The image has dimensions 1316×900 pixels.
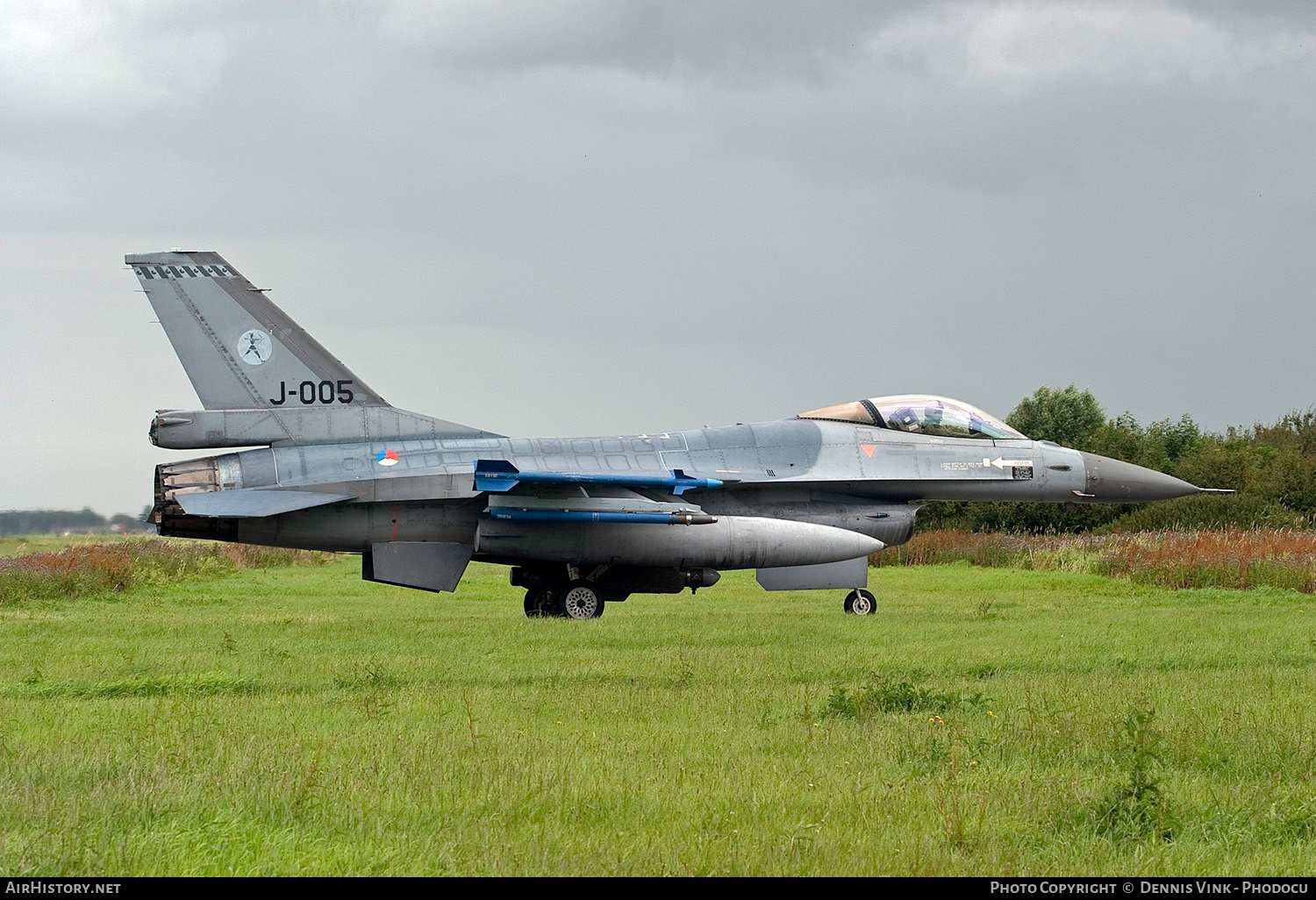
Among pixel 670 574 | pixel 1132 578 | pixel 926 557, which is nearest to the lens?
pixel 670 574

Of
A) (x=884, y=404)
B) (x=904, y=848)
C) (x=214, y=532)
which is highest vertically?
(x=884, y=404)

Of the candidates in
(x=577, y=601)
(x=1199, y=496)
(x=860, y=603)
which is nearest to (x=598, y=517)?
(x=577, y=601)

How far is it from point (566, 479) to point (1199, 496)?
22929 millimetres

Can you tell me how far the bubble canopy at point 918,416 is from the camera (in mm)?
18406

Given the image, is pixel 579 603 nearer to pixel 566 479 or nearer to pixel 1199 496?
pixel 566 479

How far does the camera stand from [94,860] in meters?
4.54

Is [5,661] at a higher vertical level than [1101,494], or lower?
lower

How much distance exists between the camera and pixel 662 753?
22.2ft

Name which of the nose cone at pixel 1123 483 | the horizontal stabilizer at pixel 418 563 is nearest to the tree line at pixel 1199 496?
the nose cone at pixel 1123 483

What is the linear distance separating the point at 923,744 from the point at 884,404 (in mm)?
11947

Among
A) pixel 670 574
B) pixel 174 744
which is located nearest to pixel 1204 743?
pixel 174 744

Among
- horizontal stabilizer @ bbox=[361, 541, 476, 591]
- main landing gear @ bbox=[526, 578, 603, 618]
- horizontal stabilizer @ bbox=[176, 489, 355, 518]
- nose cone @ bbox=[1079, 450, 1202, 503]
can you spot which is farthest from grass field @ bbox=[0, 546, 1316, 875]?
nose cone @ bbox=[1079, 450, 1202, 503]

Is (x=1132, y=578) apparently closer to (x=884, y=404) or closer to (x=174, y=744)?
(x=884, y=404)

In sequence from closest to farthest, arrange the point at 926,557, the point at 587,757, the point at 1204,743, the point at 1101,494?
the point at 587,757
the point at 1204,743
the point at 1101,494
the point at 926,557
